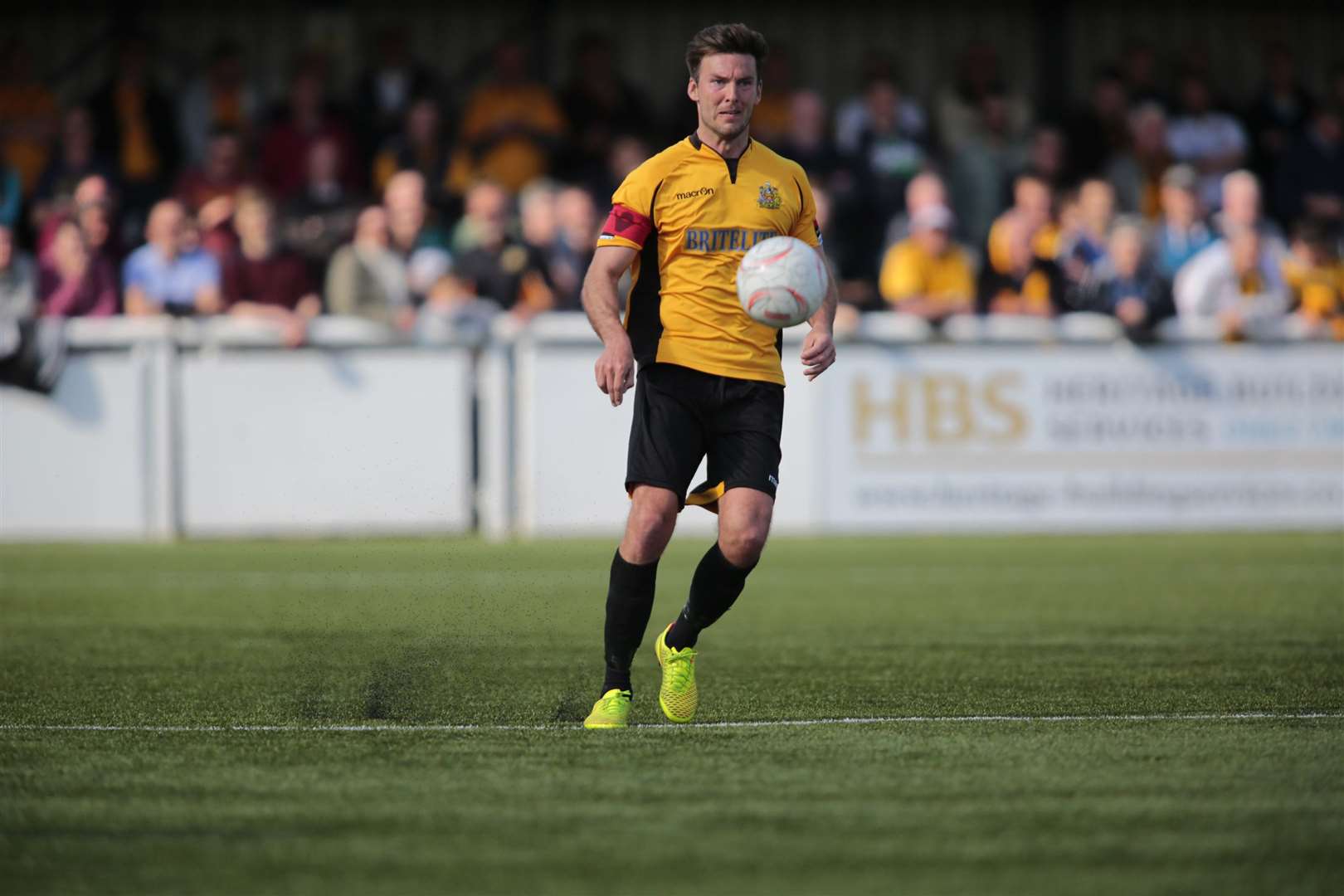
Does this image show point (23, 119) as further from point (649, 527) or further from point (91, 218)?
point (649, 527)

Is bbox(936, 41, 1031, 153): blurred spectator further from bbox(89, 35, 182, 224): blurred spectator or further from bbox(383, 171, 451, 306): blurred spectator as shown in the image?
bbox(89, 35, 182, 224): blurred spectator

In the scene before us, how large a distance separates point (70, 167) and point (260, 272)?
8.89ft

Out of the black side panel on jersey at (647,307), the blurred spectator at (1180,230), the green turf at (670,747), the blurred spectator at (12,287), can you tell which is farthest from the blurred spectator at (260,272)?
the black side panel on jersey at (647,307)

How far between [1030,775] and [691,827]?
3.48 ft

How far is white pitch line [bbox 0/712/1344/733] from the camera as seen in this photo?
6184 mm

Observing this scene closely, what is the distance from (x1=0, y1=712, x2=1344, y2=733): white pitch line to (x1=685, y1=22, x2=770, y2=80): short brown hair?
1.95 metres

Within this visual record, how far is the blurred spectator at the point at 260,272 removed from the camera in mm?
14562

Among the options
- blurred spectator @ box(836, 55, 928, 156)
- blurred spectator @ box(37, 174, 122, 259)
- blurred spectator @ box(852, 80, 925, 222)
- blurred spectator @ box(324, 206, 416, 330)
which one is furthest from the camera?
blurred spectator @ box(836, 55, 928, 156)

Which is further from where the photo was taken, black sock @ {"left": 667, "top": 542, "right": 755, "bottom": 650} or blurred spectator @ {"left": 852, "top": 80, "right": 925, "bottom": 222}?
blurred spectator @ {"left": 852, "top": 80, "right": 925, "bottom": 222}

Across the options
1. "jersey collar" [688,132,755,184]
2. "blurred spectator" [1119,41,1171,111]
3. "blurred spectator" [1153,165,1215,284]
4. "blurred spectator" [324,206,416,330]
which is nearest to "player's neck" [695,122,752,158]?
"jersey collar" [688,132,755,184]

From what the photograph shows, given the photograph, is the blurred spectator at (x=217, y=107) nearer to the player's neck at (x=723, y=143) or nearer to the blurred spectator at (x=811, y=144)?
the blurred spectator at (x=811, y=144)

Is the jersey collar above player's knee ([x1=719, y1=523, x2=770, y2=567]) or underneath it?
above

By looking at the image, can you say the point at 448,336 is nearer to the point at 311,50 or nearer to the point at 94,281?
the point at 94,281

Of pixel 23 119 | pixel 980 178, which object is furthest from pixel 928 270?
pixel 23 119
